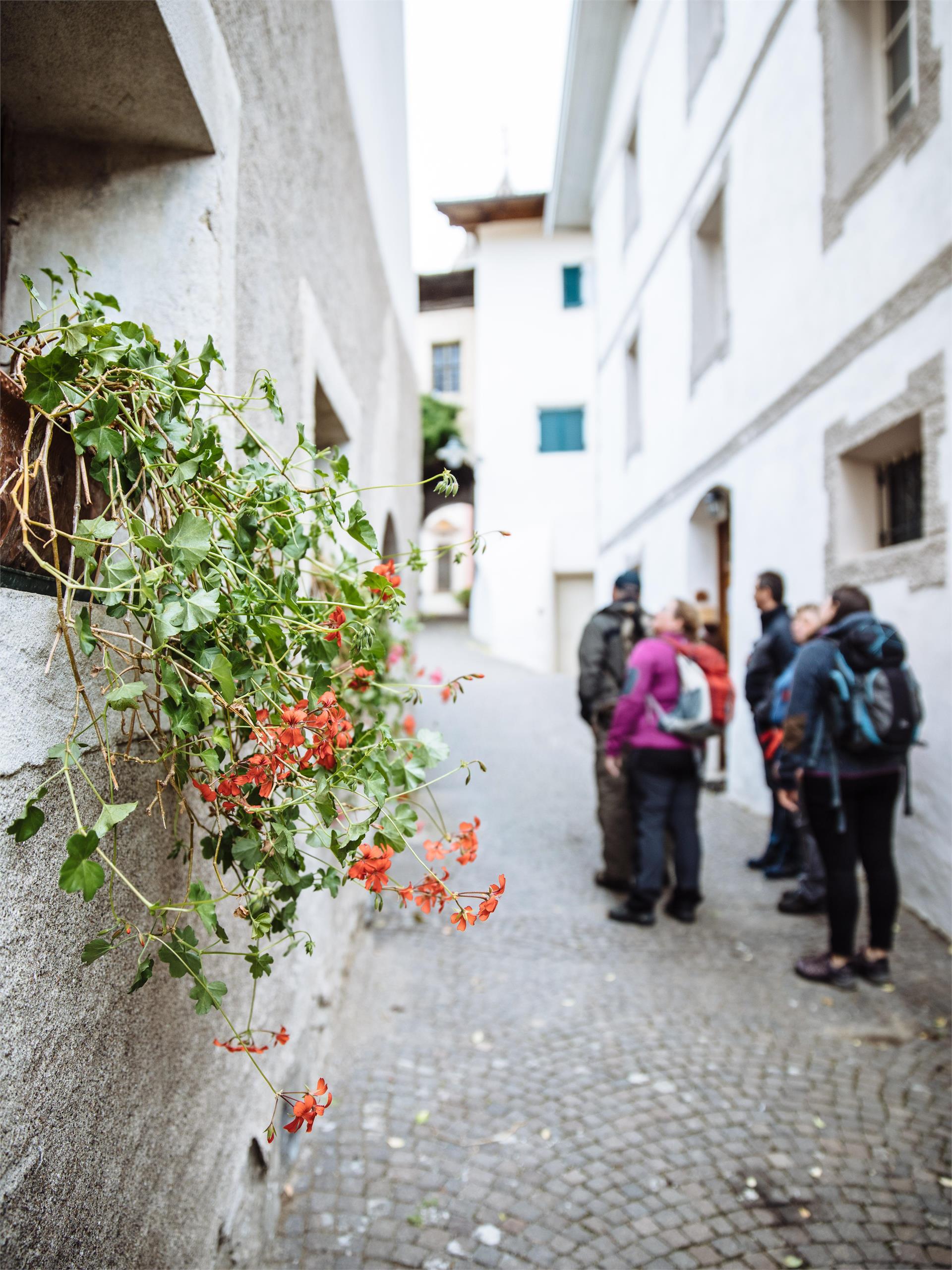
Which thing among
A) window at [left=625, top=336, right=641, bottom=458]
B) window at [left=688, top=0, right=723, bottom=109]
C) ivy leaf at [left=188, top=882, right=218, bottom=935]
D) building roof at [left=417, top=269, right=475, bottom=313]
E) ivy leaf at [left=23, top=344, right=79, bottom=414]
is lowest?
ivy leaf at [left=188, top=882, right=218, bottom=935]

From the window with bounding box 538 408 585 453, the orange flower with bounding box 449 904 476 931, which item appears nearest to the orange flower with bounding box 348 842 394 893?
the orange flower with bounding box 449 904 476 931

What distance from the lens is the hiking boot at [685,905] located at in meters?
4.60

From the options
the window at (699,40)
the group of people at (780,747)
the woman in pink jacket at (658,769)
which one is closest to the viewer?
the group of people at (780,747)

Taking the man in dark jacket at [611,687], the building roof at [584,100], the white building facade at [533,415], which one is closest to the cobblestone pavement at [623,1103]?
the man in dark jacket at [611,687]

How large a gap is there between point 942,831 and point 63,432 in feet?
14.7

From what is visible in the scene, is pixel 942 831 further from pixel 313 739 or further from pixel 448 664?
pixel 448 664

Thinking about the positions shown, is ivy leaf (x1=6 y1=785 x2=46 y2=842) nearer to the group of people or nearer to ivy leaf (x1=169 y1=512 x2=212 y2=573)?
ivy leaf (x1=169 y1=512 x2=212 y2=573)

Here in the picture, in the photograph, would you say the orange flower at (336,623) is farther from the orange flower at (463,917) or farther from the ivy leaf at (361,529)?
the orange flower at (463,917)

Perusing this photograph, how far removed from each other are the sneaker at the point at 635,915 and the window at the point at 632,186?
9470 millimetres

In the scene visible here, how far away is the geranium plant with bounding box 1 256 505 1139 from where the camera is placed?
3.49 ft

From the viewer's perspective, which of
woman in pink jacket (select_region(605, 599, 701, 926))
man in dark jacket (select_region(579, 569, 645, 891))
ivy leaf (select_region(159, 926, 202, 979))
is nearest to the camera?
ivy leaf (select_region(159, 926, 202, 979))

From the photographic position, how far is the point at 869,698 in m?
3.57

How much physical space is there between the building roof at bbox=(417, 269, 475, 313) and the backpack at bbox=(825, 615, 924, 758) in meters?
19.8

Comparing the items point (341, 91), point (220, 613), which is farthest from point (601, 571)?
point (220, 613)
